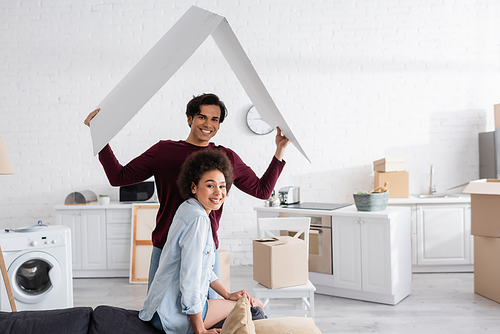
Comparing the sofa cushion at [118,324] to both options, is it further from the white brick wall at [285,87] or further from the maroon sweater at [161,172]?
the white brick wall at [285,87]

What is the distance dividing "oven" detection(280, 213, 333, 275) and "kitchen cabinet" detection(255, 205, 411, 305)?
40mm

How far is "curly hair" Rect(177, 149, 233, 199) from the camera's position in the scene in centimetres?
150

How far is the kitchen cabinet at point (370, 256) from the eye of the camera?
3221 millimetres

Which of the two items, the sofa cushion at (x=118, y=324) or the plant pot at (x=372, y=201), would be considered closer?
the sofa cushion at (x=118, y=324)

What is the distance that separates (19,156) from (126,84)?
4.03 metres

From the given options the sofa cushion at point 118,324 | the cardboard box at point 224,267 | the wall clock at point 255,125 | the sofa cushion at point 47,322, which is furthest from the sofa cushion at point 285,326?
the wall clock at point 255,125

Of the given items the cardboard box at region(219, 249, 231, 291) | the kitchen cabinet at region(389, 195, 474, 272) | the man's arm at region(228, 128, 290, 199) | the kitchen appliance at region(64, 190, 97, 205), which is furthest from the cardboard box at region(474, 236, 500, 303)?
the kitchen appliance at region(64, 190, 97, 205)

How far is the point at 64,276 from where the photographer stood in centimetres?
312

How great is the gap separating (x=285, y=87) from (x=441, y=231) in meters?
2.43

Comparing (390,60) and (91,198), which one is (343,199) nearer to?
(390,60)

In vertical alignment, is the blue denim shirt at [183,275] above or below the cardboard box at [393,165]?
below

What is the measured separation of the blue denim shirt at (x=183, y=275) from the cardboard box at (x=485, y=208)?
2738 mm

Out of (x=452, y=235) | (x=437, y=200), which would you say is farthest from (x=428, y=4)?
(x=452, y=235)

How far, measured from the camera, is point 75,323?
1.43 metres
